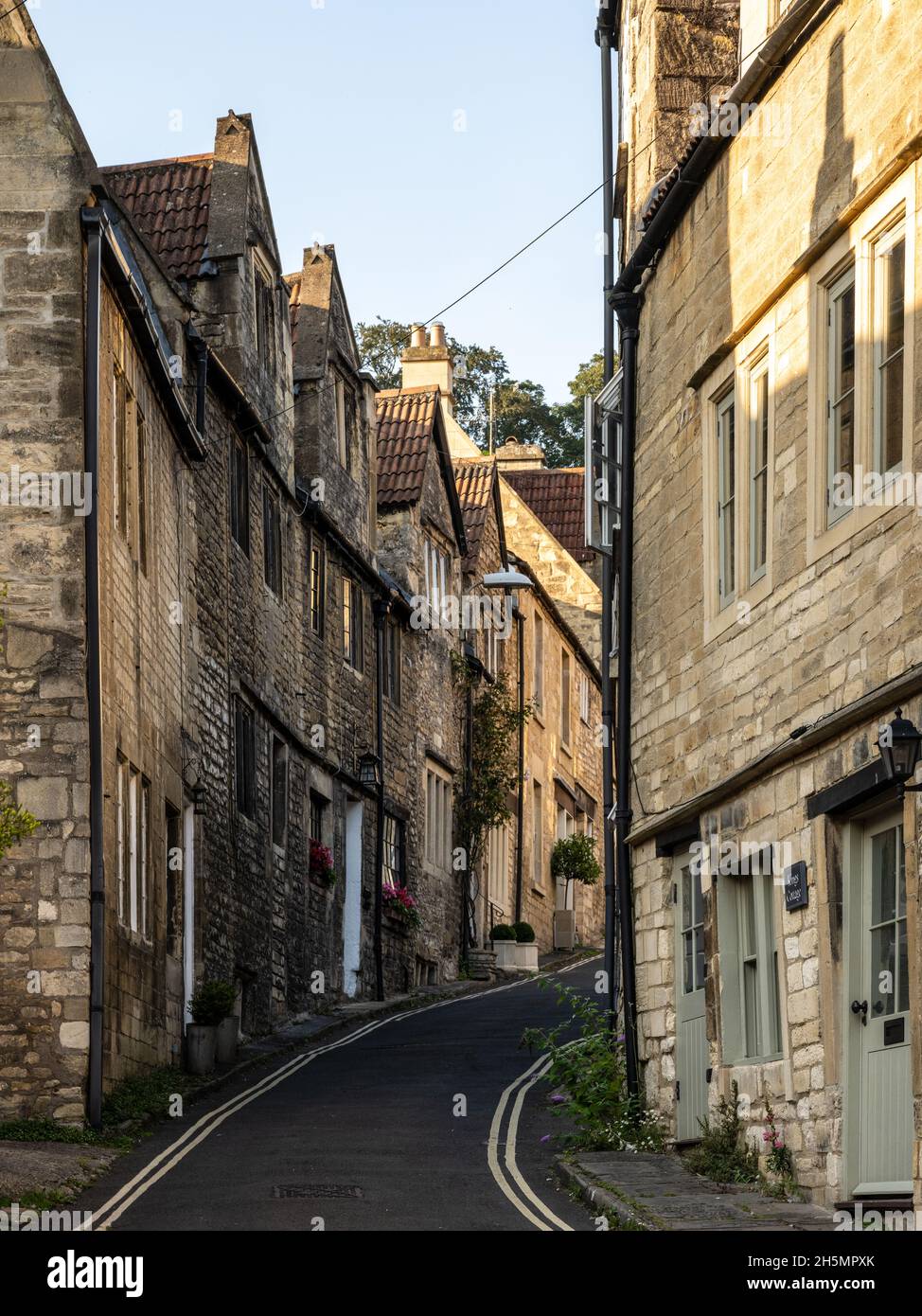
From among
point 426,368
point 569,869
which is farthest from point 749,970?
point 426,368

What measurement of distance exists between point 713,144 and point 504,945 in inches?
930

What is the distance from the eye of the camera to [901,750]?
9.53 meters

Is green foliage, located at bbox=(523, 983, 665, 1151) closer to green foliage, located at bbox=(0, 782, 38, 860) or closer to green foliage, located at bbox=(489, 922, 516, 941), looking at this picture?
green foliage, located at bbox=(0, 782, 38, 860)

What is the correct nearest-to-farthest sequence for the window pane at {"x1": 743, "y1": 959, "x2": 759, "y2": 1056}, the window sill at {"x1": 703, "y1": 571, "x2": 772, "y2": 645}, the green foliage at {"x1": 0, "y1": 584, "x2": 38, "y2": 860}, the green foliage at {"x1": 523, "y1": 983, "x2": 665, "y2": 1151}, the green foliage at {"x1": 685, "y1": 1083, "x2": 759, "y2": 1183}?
the green foliage at {"x1": 0, "y1": 584, "x2": 38, "y2": 860}, the green foliage at {"x1": 685, "y1": 1083, "x2": 759, "y2": 1183}, the window sill at {"x1": 703, "y1": 571, "x2": 772, "y2": 645}, the window pane at {"x1": 743, "y1": 959, "x2": 759, "y2": 1056}, the green foliage at {"x1": 523, "y1": 983, "x2": 665, "y2": 1151}

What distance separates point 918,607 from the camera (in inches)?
388

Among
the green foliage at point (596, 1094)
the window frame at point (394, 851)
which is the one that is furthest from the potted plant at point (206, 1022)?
the window frame at point (394, 851)

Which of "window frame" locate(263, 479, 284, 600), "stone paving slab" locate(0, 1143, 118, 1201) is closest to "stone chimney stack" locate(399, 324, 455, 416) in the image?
"window frame" locate(263, 479, 284, 600)

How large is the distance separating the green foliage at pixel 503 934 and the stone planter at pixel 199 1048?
54.3ft

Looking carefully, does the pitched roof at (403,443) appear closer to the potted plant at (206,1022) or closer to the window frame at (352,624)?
the window frame at (352,624)

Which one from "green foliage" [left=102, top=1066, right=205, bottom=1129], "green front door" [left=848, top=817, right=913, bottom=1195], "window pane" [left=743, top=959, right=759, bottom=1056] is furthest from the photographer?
"green foliage" [left=102, top=1066, right=205, bottom=1129]

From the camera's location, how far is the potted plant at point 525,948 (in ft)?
118

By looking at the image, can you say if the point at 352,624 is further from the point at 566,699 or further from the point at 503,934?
the point at 566,699

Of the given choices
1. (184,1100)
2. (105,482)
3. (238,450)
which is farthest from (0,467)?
(238,450)

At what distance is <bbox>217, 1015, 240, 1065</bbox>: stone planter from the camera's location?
19484mm
